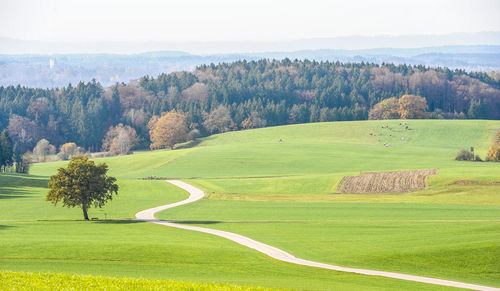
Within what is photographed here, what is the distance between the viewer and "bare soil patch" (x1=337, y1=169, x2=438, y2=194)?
243 feet

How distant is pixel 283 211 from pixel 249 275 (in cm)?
2928

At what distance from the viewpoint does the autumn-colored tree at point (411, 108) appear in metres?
184

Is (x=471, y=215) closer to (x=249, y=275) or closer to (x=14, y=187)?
(x=249, y=275)

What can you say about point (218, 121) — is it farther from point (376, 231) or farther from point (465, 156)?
point (376, 231)

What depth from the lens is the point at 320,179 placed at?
81250mm

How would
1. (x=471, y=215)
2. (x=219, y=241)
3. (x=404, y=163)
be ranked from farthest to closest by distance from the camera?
(x=404, y=163)
(x=471, y=215)
(x=219, y=241)

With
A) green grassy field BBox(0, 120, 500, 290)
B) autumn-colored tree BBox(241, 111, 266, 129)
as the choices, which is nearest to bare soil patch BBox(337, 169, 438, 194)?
green grassy field BBox(0, 120, 500, 290)

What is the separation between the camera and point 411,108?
185 m

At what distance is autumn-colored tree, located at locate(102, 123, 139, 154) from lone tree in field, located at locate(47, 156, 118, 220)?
99.8m

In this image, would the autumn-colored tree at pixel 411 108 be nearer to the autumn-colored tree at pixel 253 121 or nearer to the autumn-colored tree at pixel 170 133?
the autumn-colored tree at pixel 253 121

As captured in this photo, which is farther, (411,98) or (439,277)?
(411,98)

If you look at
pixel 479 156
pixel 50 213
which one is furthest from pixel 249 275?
pixel 479 156

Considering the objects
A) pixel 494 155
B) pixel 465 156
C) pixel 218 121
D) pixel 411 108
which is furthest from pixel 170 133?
pixel 494 155

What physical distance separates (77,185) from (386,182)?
3860 cm
